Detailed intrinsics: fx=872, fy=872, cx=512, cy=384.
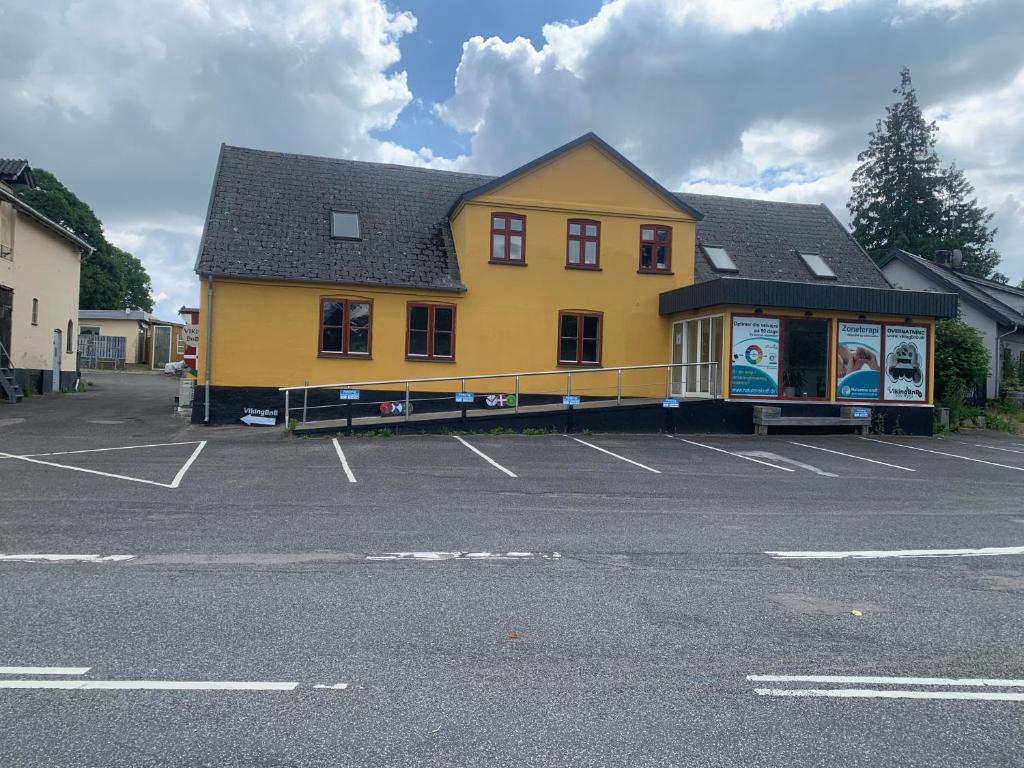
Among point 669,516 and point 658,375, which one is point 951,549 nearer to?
point 669,516

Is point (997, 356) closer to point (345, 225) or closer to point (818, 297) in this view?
point (818, 297)

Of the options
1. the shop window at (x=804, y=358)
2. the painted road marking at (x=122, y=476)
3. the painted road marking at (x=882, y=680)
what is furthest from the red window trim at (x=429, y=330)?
the painted road marking at (x=882, y=680)

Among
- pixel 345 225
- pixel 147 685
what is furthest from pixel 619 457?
pixel 147 685

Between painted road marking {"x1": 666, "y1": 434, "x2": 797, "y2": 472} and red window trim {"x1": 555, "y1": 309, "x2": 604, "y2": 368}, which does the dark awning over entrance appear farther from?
painted road marking {"x1": 666, "y1": 434, "x2": 797, "y2": 472}

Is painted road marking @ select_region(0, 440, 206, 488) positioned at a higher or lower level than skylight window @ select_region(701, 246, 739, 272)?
lower

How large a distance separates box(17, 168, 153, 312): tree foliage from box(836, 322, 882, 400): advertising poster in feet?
150

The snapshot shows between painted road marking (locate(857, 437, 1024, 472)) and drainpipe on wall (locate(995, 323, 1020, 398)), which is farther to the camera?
drainpipe on wall (locate(995, 323, 1020, 398))

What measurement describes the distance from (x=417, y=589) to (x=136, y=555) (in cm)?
295

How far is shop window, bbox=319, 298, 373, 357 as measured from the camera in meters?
22.9

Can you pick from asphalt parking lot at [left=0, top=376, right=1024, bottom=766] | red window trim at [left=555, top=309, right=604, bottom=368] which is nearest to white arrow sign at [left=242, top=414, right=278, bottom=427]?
red window trim at [left=555, top=309, right=604, bottom=368]

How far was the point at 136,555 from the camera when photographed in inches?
320

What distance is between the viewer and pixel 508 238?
960 inches

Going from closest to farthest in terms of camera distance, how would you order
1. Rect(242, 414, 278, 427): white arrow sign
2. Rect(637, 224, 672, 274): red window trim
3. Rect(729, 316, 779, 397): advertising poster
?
Rect(242, 414, 278, 427): white arrow sign, Rect(729, 316, 779, 397): advertising poster, Rect(637, 224, 672, 274): red window trim

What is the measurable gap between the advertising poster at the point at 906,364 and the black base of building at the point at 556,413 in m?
0.43
